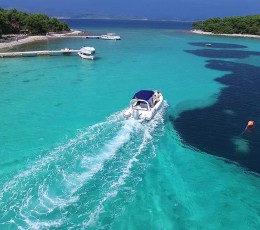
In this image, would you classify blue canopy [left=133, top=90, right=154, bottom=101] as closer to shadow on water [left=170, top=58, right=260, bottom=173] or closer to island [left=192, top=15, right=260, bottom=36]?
shadow on water [left=170, top=58, right=260, bottom=173]

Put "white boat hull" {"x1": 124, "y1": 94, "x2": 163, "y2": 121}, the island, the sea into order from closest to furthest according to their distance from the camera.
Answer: the sea
"white boat hull" {"x1": 124, "y1": 94, "x2": 163, "y2": 121}
the island

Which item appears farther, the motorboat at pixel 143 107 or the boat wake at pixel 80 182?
the motorboat at pixel 143 107

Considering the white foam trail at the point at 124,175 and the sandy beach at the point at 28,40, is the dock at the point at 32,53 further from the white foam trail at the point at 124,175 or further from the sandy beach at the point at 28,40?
the white foam trail at the point at 124,175

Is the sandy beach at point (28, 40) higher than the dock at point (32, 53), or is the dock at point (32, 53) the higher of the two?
the dock at point (32, 53)

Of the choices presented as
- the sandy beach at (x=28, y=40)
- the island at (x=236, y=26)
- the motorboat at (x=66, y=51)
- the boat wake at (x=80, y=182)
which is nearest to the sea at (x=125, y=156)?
the boat wake at (x=80, y=182)

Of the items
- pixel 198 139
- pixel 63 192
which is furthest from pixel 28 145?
pixel 198 139

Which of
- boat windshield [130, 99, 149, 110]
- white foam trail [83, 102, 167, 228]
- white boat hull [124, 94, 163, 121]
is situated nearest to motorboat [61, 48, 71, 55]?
boat windshield [130, 99, 149, 110]
